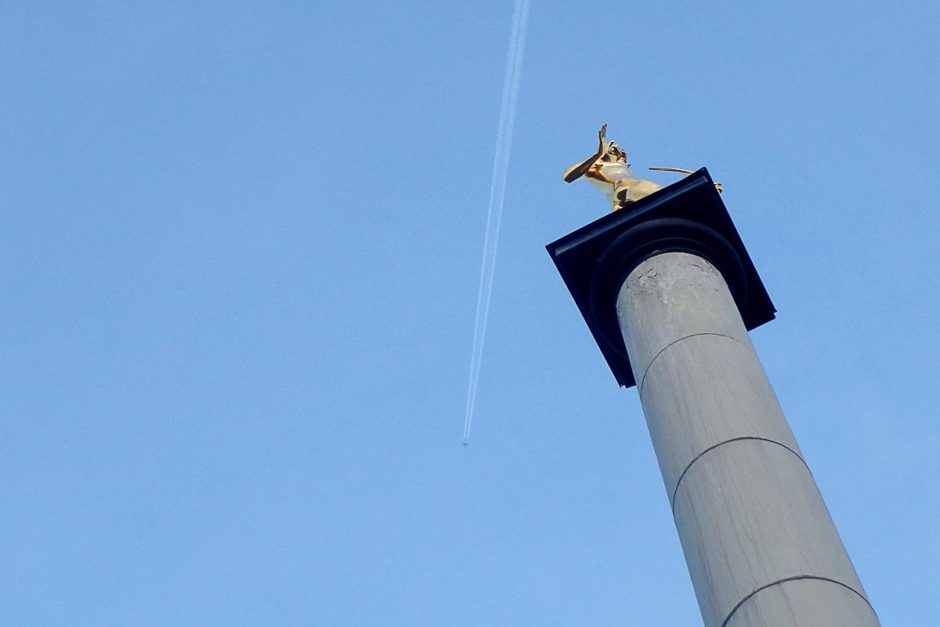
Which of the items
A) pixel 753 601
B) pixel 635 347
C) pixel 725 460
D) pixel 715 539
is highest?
pixel 635 347

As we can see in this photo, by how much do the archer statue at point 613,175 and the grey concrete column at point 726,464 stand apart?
193 centimetres

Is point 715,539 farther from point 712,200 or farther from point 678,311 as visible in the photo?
point 712,200

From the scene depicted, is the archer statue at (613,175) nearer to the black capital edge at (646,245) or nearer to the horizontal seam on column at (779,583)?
the black capital edge at (646,245)

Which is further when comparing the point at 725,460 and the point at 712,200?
the point at 712,200

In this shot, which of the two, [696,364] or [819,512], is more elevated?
[696,364]

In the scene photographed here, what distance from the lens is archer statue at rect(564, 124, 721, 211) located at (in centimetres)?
2455

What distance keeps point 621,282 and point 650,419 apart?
3430 millimetres

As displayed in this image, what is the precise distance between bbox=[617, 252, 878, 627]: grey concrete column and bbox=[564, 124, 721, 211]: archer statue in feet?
6.33

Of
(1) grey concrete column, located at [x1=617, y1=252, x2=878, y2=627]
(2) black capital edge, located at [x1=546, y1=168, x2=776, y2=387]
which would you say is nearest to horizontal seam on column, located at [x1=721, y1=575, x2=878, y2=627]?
(1) grey concrete column, located at [x1=617, y1=252, x2=878, y2=627]

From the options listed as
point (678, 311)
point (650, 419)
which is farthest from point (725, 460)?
point (678, 311)

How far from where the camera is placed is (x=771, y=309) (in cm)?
2447

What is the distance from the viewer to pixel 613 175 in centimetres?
2586

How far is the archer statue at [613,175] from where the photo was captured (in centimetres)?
2455

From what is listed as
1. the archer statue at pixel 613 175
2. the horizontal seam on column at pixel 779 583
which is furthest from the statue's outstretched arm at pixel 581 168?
the horizontal seam on column at pixel 779 583
